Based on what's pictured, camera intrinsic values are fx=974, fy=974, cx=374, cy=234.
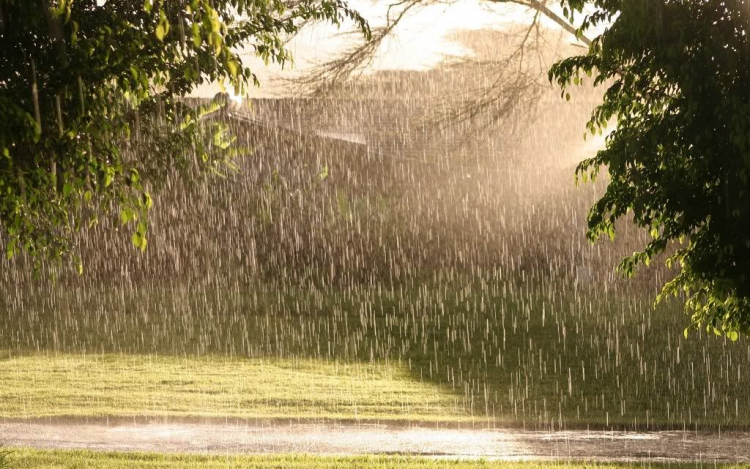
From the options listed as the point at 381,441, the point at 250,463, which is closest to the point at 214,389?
the point at 381,441

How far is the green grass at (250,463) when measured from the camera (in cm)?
876

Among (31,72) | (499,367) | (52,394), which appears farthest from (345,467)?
(499,367)

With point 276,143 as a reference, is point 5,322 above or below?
below

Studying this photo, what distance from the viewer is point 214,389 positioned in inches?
551

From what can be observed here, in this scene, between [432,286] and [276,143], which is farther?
[276,143]

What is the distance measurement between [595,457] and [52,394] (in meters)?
7.74

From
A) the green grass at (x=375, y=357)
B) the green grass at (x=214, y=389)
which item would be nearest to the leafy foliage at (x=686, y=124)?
the green grass at (x=375, y=357)

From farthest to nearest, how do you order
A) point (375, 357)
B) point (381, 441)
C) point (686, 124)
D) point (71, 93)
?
point (375, 357) < point (381, 441) < point (686, 124) < point (71, 93)

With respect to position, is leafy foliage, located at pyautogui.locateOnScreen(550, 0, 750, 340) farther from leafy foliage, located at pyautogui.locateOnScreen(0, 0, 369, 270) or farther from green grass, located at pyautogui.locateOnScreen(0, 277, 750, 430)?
green grass, located at pyautogui.locateOnScreen(0, 277, 750, 430)

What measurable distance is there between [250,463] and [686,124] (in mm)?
4812

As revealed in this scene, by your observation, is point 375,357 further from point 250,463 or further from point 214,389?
point 250,463

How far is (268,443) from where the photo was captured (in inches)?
396

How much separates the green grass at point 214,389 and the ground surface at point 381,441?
84 cm

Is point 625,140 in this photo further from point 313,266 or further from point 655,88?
point 313,266
